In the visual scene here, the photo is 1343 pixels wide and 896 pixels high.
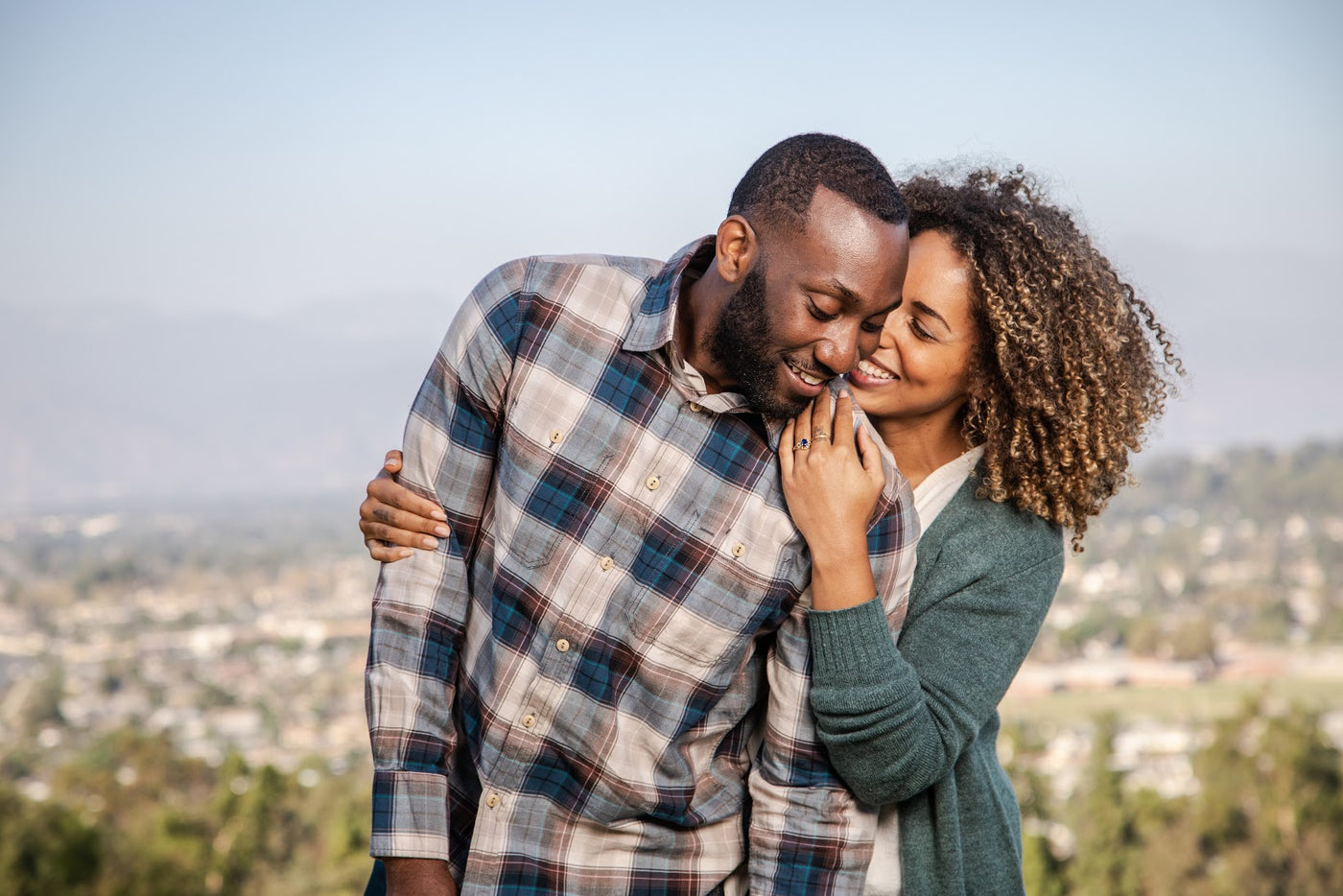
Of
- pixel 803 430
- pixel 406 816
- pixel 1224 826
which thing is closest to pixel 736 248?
pixel 803 430

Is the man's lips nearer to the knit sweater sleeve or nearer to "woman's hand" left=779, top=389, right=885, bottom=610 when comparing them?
"woman's hand" left=779, top=389, right=885, bottom=610

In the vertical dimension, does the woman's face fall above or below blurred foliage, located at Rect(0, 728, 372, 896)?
above

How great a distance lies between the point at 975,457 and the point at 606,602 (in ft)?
3.17

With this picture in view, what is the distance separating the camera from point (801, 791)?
2.12 m

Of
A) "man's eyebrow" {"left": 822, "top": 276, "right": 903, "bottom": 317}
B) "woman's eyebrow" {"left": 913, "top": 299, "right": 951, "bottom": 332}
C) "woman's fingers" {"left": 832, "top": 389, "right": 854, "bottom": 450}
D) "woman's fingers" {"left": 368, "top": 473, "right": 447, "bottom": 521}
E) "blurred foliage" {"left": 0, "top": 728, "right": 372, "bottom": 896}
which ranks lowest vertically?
"blurred foliage" {"left": 0, "top": 728, "right": 372, "bottom": 896}

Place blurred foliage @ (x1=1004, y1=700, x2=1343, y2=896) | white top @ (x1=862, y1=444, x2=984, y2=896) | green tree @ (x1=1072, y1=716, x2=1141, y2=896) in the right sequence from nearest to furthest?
white top @ (x1=862, y1=444, x2=984, y2=896) → green tree @ (x1=1072, y1=716, x2=1141, y2=896) → blurred foliage @ (x1=1004, y1=700, x2=1343, y2=896)

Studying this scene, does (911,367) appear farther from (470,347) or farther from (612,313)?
(470,347)

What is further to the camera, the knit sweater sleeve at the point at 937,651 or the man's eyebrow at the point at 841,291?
the knit sweater sleeve at the point at 937,651

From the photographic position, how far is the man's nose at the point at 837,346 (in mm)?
1900

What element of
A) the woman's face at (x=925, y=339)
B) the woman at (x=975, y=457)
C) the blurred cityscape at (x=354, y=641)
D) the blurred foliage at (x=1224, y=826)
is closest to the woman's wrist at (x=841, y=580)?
the woman at (x=975, y=457)

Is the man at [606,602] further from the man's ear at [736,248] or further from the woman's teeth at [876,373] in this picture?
the woman's teeth at [876,373]

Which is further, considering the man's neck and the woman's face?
the woman's face

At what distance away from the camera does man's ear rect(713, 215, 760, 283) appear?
1955mm

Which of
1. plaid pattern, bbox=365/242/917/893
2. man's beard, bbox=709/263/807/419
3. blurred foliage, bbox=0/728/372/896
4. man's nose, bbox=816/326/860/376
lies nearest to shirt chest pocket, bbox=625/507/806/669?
plaid pattern, bbox=365/242/917/893
